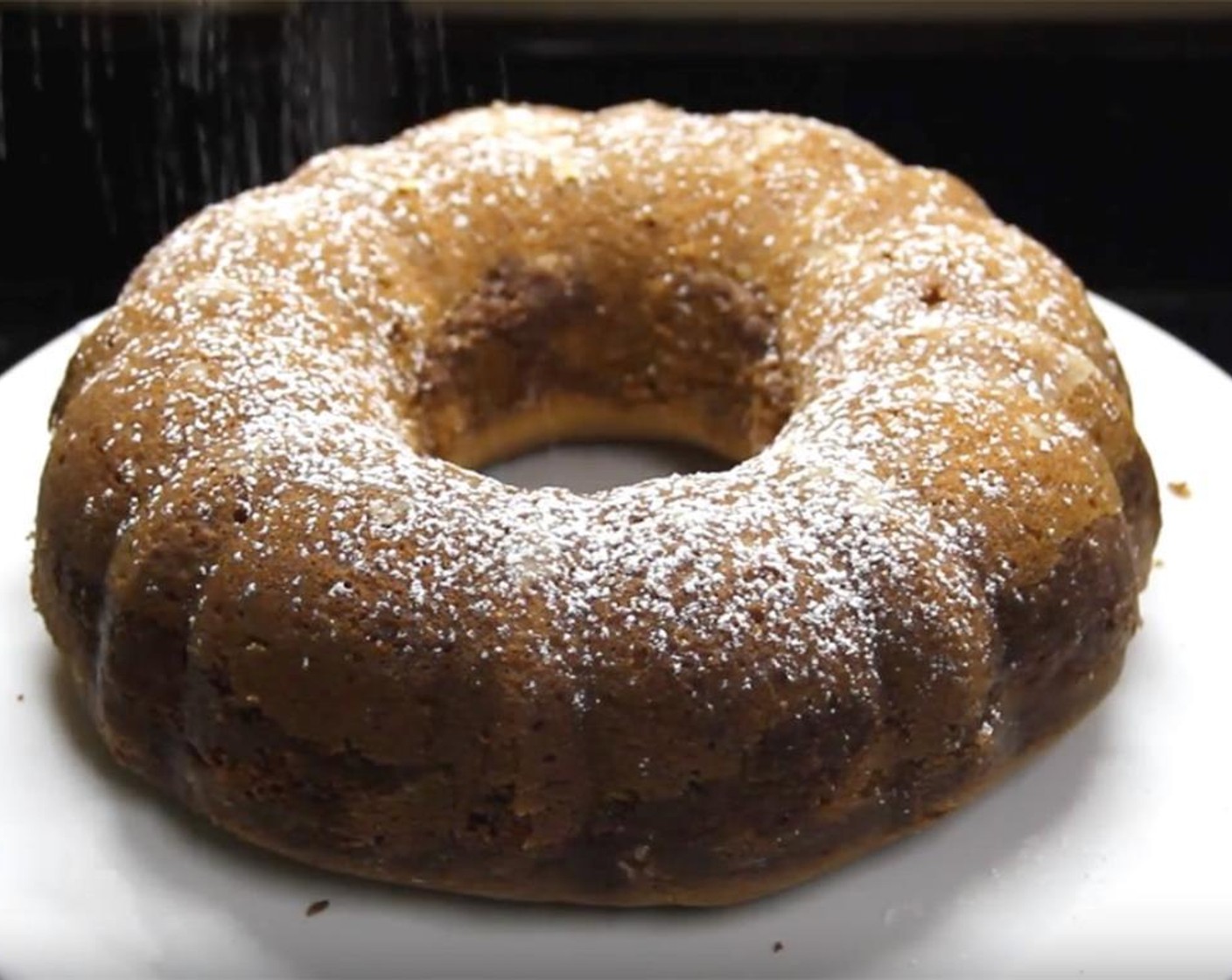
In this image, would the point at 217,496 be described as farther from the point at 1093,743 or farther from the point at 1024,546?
the point at 1093,743

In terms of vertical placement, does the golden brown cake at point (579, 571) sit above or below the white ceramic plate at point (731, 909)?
above

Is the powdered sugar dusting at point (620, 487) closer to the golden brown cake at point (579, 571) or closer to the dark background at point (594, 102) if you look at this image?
the golden brown cake at point (579, 571)

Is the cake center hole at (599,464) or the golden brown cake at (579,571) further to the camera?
the cake center hole at (599,464)

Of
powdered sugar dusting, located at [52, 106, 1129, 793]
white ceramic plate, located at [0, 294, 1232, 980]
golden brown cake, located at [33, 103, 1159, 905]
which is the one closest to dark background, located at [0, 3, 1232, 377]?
powdered sugar dusting, located at [52, 106, 1129, 793]

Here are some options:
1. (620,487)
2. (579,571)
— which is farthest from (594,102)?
(579,571)

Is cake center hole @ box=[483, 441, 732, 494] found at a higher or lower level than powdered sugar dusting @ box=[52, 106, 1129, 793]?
lower

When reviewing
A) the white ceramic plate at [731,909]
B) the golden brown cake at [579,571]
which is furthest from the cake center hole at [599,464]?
the white ceramic plate at [731,909]

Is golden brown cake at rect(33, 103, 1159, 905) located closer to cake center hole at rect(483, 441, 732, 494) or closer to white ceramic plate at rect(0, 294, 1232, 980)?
white ceramic plate at rect(0, 294, 1232, 980)
